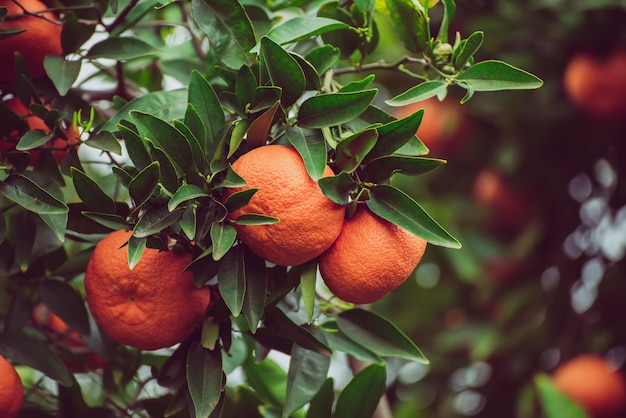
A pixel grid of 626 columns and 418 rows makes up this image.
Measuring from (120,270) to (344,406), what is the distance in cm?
36

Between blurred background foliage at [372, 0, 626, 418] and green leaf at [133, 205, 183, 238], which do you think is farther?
blurred background foliage at [372, 0, 626, 418]

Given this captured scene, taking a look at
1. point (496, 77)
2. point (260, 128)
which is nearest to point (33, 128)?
point (260, 128)

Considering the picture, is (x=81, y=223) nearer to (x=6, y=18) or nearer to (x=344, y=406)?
(x=6, y=18)

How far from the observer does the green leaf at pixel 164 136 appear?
29.3 inches

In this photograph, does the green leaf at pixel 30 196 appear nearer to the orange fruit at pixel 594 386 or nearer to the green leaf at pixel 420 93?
the green leaf at pixel 420 93

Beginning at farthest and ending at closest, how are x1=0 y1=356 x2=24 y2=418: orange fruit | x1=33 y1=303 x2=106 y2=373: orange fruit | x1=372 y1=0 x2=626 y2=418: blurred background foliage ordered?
x1=372 y1=0 x2=626 y2=418: blurred background foliage < x1=33 y1=303 x2=106 y2=373: orange fruit < x1=0 y1=356 x2=24 y2=418: orange fruit

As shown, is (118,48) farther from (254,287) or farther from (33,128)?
(254,287)

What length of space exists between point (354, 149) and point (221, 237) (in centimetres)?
15

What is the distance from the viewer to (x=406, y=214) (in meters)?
0.74

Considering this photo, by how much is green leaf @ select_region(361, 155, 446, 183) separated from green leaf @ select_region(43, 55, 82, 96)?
0.35 m

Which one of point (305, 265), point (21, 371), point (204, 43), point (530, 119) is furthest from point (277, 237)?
point (530, 119)

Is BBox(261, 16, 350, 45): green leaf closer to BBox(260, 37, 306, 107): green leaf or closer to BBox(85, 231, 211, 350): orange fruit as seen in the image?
BBox(260, 37, 306, 107): green leaf

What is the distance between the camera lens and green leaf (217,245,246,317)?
2.37 feet

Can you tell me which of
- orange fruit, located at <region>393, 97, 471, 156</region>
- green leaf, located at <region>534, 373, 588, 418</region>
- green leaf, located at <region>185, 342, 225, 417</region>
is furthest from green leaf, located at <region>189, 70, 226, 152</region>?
orange fruit, located at <region>393, 97, 471, 156</region>
